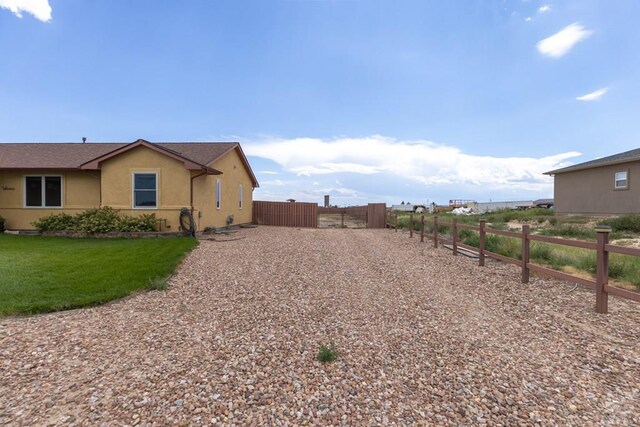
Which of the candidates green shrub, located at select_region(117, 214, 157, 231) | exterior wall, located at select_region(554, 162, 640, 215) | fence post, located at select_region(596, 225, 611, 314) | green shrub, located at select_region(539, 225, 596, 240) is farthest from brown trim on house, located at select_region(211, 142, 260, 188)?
exterior wall, located at select_region(554, 162, 640, 215)

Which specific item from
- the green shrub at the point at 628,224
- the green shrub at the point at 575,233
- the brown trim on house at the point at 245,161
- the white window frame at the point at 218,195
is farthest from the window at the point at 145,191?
the green shrub at the point at 628,224

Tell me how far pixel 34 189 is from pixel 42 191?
0.42 meters

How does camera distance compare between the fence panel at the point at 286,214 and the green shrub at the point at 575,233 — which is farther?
the fence panel at the point at 286,214

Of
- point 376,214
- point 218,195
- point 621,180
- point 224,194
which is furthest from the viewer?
point 376,214

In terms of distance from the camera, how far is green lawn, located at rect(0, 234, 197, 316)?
534cm

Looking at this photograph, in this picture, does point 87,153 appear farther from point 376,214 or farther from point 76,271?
point 376,214

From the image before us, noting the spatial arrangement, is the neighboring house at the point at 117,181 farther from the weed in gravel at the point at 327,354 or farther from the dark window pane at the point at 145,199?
the weed in gravel at the point at 327,354

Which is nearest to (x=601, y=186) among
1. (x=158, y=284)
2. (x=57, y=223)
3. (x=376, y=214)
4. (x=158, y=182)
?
(x=376, y=214)

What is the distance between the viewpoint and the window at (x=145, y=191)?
1324 cm

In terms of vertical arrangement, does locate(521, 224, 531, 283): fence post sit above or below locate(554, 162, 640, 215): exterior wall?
below

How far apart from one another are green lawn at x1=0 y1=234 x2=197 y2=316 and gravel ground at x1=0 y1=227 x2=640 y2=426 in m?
0.49

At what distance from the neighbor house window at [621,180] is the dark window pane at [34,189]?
2952 cm

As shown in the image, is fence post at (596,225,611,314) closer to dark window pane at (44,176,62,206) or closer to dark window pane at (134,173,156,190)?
dark window pane at (134,173,156,190)

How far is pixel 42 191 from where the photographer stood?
1445 cm
